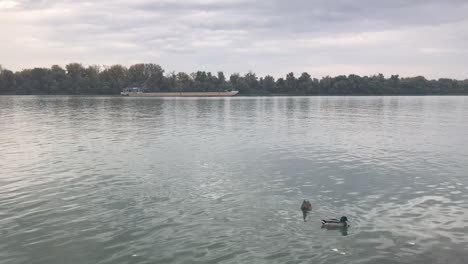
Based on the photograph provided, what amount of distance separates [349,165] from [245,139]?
15427 mm

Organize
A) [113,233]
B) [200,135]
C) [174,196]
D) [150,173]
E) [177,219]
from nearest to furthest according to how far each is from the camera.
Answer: [113,233] → [177,219] → [174,196] → [150,173] → [200,135]

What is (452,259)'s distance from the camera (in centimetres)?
1361

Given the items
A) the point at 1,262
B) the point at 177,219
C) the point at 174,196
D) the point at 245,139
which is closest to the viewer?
the point at 1,262

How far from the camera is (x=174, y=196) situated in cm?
2047

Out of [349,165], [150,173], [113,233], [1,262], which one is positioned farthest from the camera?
[349,165]

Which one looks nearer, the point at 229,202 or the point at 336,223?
the point at 336,223

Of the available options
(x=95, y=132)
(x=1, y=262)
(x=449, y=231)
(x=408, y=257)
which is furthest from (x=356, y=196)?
(x=95, y=132)

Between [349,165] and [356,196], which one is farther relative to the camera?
[349,165]

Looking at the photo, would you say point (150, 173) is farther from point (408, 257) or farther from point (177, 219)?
point (408, 257)

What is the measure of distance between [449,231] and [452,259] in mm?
2796

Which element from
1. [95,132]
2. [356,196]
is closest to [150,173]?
[356,196]

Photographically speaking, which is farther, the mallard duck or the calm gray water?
the mallard duck

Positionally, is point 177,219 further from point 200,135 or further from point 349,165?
point 200,135

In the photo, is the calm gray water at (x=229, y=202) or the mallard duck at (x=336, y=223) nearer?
the calm gray water at (x=229, y=202)
